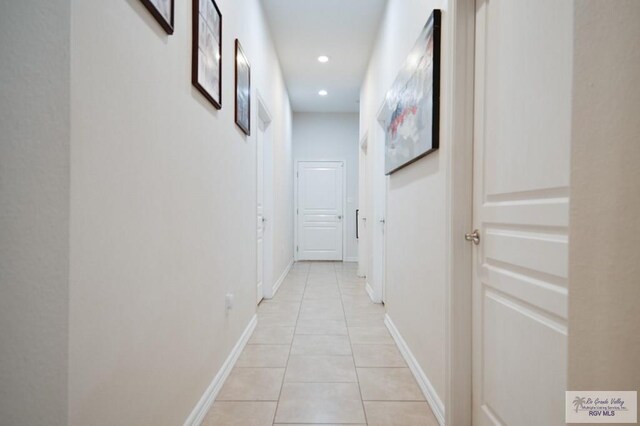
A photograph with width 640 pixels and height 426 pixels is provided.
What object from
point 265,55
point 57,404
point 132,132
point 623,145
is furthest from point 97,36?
point 265,55

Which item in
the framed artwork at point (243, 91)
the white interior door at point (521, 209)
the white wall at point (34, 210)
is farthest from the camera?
the framed artwork at point (243, 91)

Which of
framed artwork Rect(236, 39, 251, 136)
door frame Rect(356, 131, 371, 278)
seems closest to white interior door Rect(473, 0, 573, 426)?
framed artwork Rect(236, 39, 251, 136)

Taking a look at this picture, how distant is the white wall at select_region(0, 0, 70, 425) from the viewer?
2.38ft

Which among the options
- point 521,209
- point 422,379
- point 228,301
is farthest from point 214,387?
point 521,209

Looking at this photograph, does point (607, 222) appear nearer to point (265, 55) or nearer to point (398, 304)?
point (398, 304)

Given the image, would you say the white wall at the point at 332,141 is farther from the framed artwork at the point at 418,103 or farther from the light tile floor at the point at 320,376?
the framed artwork at the point at 418,103

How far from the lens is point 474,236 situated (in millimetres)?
1438

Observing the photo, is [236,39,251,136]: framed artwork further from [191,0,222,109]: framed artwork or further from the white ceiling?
the white ceiling

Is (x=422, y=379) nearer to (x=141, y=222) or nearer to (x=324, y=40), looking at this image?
(x=141, y=222)

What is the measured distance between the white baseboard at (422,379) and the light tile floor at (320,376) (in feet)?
0.12

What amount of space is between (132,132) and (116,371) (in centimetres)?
69

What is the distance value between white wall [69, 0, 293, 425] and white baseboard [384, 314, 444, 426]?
113 cm

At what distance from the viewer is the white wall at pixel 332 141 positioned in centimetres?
671

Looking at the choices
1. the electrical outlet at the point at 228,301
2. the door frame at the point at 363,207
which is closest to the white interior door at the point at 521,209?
the electrical outlet at the point at 228,301
